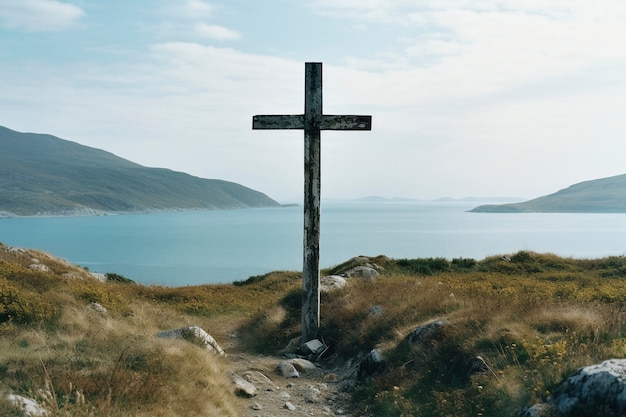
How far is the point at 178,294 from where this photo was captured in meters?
25.4

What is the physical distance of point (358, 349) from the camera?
12.0 m

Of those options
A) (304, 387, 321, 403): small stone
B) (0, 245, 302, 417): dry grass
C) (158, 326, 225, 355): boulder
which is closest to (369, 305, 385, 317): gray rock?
(304, 387, 321, 403): small stone

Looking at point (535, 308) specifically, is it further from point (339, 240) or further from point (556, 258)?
Result: point (339, 240)

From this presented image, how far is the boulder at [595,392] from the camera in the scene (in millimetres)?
5352

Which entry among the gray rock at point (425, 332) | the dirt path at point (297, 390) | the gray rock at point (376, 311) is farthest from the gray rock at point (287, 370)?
the gray rock at point (425, 332)

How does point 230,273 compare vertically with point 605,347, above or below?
below

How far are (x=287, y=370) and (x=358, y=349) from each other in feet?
5.92

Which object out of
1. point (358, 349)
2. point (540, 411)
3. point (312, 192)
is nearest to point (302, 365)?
point (358, 349)

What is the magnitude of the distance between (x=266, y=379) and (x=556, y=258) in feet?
77.3

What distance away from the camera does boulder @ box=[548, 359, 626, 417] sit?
5.35 meters

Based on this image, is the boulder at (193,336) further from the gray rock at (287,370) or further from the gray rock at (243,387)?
the gray rock at (243,387)

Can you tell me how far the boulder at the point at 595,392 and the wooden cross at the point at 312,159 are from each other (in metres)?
8.15

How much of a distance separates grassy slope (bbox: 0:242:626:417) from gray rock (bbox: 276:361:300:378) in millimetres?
1400

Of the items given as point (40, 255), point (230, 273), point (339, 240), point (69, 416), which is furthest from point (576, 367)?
point (339, 240)
